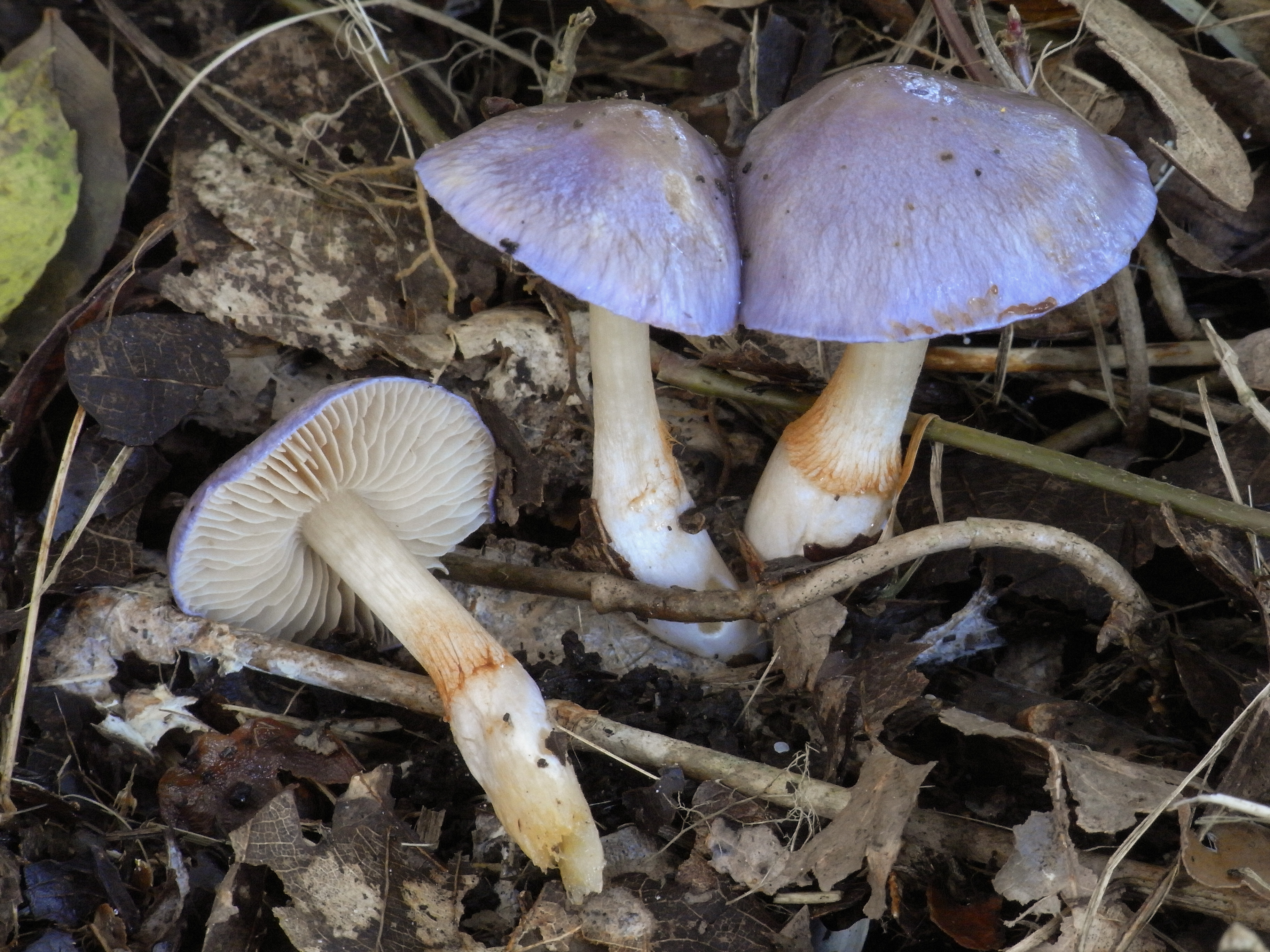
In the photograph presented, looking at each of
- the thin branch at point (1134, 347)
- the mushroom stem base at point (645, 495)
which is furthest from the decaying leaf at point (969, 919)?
the thin branch at point (1134, 347)

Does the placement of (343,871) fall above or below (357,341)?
below

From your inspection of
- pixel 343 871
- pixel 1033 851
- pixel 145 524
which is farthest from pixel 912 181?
pixel 145 524

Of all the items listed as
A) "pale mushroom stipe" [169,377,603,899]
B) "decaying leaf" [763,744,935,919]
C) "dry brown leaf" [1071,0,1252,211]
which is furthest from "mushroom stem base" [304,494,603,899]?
"dry brown leaf" [1071,0,1252,211]

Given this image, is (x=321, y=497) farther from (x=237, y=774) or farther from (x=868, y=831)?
(x=868, y=831)

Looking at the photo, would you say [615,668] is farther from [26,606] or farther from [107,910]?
[26,606]

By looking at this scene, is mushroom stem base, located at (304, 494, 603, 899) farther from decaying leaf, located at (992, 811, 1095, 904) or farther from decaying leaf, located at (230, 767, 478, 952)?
decaying leaf, located at (992, 811, 1095, 904)

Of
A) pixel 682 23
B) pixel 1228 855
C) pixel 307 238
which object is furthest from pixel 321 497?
pixel 1228 855
